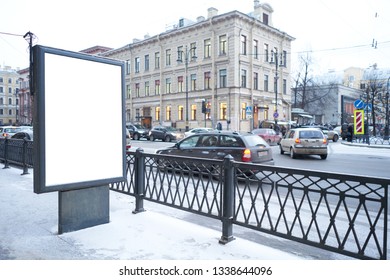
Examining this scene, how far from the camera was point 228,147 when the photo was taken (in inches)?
358

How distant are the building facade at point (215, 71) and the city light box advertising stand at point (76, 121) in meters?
26.5

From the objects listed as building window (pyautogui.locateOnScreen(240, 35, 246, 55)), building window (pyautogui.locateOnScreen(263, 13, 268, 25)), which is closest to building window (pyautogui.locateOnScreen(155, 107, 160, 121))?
building window (pyautogui.locateOnScreen(240, 35, 246, 55))

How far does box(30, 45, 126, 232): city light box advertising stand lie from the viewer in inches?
148

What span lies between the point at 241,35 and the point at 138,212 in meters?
32.5

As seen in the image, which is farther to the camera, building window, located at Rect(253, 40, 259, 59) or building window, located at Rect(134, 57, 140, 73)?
building window, located at Rect(134, 57, 140, 73)

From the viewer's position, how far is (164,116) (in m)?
41.8

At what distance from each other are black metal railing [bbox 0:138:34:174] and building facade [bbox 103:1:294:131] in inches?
857

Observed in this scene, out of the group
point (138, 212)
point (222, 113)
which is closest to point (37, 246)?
point (138, 212)

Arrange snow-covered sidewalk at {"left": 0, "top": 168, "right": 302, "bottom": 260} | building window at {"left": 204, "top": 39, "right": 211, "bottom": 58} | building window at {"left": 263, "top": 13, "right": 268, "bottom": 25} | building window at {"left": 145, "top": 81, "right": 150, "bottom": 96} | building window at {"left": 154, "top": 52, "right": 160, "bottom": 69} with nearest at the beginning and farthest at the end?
snow-covered sidewalk at {"left": 0, "top": 168, "right": 302, "bottom": 260}
building window at {"left": 204, "top": 39, "right": 211, "bottom": 58}
building window at {"left": 263, "top": 13, "right": 268, "bottom": 25}
building window at {"left": 154, "top": 52, "right": 160, "bottom": 69}
building window at {"left": 145, "top": 81, "right": 150, "bottom": 96}

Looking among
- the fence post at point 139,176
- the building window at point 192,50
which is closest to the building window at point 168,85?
the building window at point 192,50

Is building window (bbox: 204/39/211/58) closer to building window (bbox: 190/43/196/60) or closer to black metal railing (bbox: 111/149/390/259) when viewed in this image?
building window (bbox: 190/43/196/60)

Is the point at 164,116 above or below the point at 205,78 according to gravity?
below

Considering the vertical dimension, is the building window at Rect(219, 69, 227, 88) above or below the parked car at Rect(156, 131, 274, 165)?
above

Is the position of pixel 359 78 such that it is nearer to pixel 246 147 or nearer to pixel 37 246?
pixel 246 147
